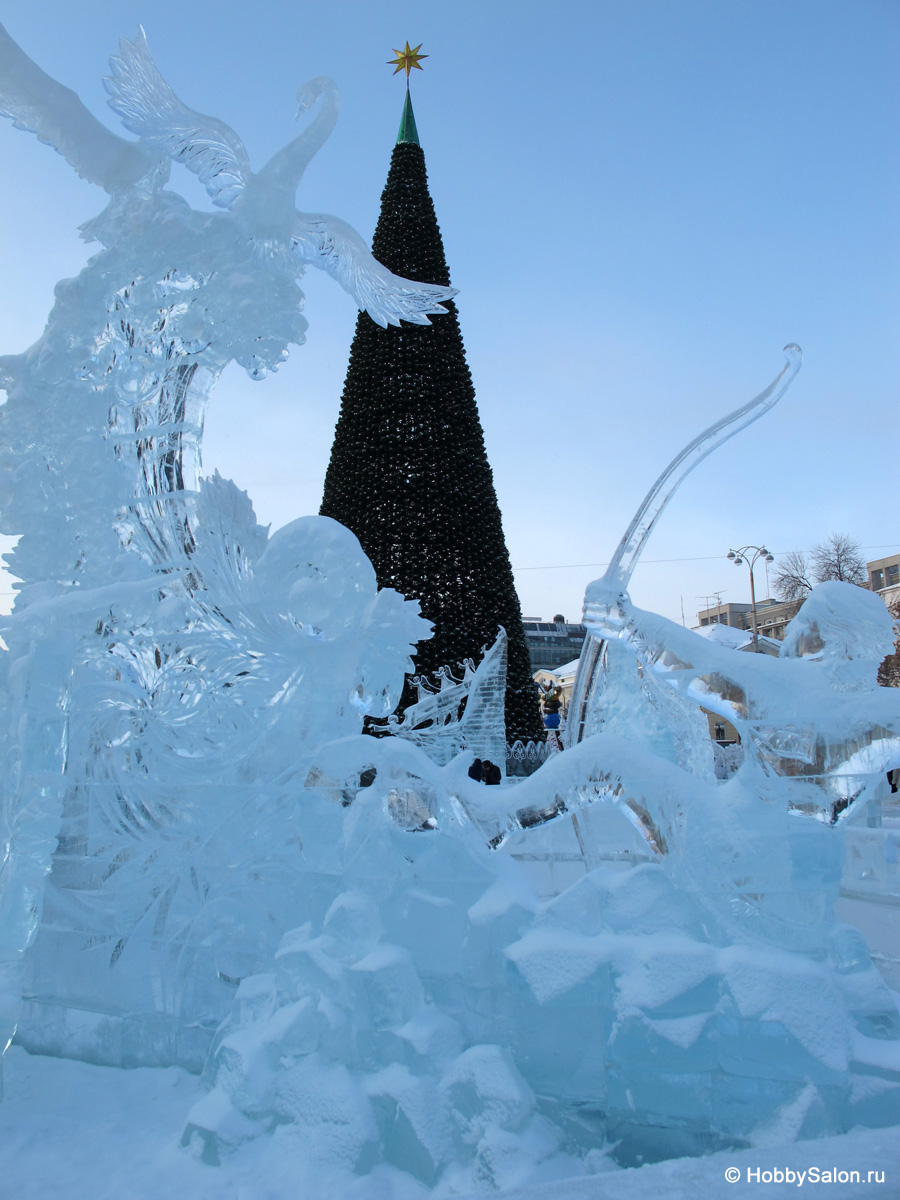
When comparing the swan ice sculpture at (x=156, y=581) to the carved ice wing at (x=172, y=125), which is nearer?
the swan ice sculpture at (x=156, y=581)

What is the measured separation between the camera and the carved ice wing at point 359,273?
3.76 meters

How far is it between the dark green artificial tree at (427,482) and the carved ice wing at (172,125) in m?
5.50

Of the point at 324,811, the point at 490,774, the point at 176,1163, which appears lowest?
the point at 176,1163

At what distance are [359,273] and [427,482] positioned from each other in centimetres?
526

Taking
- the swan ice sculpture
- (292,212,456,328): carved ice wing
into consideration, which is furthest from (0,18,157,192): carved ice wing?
(292,212,456,328): carved ice wing

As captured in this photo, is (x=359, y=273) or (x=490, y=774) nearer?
(x=359, y=273)

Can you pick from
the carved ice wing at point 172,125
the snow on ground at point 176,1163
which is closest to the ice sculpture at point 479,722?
the snow on ground at point 176,1163

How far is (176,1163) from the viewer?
2.21 m

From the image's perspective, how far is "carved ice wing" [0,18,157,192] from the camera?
135 inches

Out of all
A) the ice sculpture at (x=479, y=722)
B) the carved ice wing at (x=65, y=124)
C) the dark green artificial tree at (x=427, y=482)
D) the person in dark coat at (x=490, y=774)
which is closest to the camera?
the carved ice wing at (x=65, y=124)

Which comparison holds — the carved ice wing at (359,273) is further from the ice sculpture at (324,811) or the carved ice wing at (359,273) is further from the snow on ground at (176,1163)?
the snow on ground at (176,1163)

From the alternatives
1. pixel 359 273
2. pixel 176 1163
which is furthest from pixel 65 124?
pixel 176 1163

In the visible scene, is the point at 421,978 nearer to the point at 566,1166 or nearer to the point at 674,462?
the point at 566,1166

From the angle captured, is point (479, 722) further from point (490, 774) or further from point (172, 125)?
point (172, 125)
